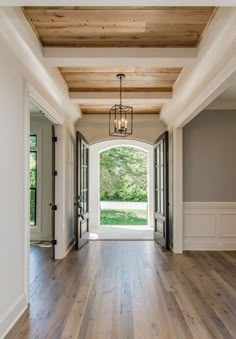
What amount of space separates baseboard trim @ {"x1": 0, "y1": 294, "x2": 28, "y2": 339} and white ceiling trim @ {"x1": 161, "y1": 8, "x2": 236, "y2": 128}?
3.06 meters

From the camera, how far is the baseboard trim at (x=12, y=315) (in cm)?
260

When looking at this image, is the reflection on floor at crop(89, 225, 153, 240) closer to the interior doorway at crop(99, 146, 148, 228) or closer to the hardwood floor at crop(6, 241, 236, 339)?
the hardwood floor at crop(6, 241, 236, 339)

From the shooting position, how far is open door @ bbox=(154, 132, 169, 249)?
5.96m

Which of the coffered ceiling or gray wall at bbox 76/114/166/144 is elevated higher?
the coffered ceiling

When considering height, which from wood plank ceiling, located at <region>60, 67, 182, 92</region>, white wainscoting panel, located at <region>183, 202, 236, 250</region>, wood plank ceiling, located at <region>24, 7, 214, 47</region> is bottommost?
white wainscoting panel, located at <region>183, 202, 236, 250</region>

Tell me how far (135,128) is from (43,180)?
2.49 m

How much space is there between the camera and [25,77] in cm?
322

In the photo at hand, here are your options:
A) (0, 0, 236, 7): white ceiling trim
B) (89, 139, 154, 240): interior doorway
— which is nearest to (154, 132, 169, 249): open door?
(89, 139, 154, 240): interior doorway

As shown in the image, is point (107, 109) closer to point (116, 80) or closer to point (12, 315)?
point (116, 80)

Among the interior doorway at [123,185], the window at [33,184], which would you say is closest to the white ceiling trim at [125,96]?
the window at [33,184]

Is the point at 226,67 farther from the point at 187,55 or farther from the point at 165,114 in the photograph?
the point at 165,114

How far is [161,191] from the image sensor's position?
6445 mm

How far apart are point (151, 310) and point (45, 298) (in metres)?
1.24

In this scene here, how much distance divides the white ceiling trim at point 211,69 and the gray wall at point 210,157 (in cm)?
108
